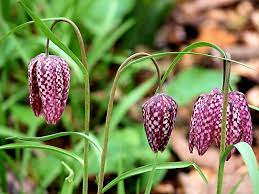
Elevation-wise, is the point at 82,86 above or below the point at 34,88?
above

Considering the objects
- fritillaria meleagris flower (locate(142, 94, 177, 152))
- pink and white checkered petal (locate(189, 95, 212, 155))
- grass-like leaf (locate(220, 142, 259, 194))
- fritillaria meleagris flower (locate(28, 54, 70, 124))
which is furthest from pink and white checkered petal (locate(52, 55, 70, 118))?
grass-like leaf (locate(220, 142, 259, 194))

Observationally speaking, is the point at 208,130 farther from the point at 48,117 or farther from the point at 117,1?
the point at 117,1

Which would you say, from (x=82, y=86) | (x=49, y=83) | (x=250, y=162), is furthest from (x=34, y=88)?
(x=82, y=86)

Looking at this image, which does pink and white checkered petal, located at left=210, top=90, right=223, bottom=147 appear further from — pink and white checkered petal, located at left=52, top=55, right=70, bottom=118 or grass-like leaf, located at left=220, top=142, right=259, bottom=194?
pink and white checkered petal, located at left=52, top=55, right=70, bottom=118

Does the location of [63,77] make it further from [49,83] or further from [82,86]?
[82,86]

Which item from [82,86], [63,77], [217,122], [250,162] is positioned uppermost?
[82,86]

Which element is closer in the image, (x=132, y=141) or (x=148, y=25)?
(x=132, y=141)

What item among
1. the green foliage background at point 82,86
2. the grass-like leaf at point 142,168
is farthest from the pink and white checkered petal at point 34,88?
the green foliage background at point 82,86

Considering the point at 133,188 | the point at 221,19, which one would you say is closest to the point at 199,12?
the point at 221,19
